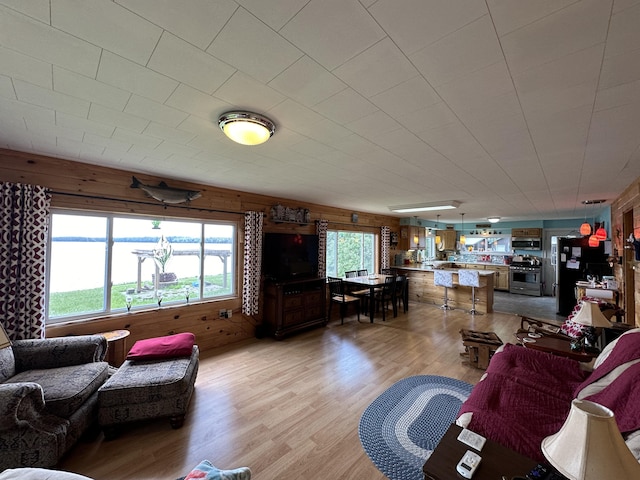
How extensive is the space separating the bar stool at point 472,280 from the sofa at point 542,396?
3.59 m

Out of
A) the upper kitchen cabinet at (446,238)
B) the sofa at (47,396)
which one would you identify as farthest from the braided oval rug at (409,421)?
the upper kitchen cabinet at (446,238)

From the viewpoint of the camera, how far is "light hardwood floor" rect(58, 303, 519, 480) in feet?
6.19

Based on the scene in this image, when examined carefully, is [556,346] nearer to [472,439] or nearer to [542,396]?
[542,396]

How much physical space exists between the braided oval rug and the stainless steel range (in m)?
7.26

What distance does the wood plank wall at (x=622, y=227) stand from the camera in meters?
3.31

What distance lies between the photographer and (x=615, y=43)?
43.1 inches

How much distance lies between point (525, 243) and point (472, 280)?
4850mm

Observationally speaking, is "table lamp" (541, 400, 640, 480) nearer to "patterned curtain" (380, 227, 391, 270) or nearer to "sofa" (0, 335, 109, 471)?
"sofa" (0, 335, 109, 471)

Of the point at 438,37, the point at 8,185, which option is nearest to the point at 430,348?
the point at 438,37

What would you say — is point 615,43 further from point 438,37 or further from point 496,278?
point 496,278

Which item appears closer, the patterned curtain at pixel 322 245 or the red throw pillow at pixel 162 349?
the red throw pillow at pixel 162 349

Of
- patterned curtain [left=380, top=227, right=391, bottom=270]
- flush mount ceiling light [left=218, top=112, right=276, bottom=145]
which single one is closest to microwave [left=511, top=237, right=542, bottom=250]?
patterned curtain [left=380, top=227, right=391, bottom=270]

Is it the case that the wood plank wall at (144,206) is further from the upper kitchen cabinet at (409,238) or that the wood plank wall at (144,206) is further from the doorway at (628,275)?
the doorway at (628,275)

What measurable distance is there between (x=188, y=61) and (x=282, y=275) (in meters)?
3.76
